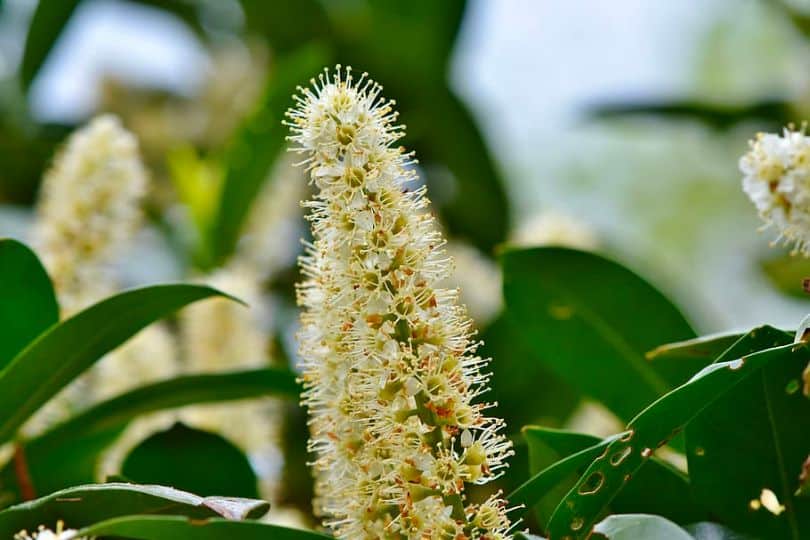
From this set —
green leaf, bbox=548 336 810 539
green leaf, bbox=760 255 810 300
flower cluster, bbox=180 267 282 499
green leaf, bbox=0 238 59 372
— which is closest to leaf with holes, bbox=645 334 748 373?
green leaf, bbox=548 336 810 539

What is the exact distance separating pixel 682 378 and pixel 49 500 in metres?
0.62

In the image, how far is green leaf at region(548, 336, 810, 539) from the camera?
768 mm

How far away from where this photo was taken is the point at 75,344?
99cm

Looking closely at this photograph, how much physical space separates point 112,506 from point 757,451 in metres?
0.48

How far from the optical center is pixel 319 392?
859 mm

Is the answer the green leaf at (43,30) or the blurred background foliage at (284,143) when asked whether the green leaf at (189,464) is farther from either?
the green leaf at (43,30)

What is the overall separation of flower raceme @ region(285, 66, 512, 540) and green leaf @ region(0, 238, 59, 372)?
33cm

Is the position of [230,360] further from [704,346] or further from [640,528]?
[640,528]

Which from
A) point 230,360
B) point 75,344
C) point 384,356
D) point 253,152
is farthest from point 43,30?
point 384,356

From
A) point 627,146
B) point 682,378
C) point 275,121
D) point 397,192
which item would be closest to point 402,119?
point 275,121

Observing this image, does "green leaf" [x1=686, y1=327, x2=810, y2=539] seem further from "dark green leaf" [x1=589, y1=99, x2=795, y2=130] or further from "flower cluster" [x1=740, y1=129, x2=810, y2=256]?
"dark green leaf" [x1=589, y1=99, x2=795, y2=130]

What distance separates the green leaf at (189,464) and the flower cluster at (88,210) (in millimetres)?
418

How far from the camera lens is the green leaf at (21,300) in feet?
3.45

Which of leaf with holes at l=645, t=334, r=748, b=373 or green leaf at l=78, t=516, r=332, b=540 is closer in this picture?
green leaf at l=78, t=516, r=332, b=540
